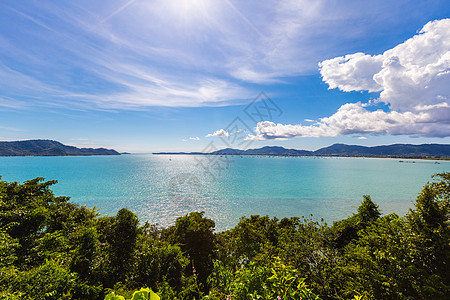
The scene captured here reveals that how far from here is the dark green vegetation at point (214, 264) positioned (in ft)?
16.9

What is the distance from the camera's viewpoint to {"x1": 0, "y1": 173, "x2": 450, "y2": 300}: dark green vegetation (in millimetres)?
5145

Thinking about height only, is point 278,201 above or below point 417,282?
below

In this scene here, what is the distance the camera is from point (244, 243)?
19.0 metres

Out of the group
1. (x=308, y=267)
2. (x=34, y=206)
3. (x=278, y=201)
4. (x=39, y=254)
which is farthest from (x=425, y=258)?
(x=278, y=201)

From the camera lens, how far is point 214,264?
5.55 meters

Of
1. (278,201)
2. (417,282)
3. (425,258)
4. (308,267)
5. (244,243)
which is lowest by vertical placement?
(278,201)

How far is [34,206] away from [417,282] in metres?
23.8

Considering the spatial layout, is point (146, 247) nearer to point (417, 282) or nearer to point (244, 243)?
point (244, 243)

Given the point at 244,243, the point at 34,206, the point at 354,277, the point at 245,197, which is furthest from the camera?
the point at 245,197

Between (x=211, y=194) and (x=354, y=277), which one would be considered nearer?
(x=354, y=277)

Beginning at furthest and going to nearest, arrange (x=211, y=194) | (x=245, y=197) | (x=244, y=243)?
(x=211, y=194), (x=245, y=197), (x=244, y=243)

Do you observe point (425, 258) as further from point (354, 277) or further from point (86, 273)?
point (86, 273)

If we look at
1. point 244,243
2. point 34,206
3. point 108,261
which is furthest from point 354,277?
point 34,206

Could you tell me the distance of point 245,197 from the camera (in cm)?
5947
